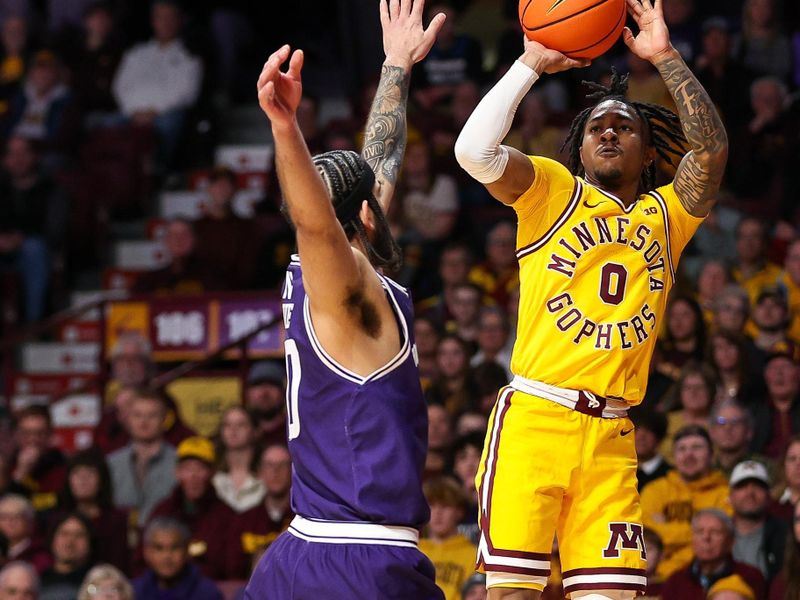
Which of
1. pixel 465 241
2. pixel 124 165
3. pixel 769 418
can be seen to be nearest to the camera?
pixel 769 418

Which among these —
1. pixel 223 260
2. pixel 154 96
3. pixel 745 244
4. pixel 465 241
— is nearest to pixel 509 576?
pixel 745 244

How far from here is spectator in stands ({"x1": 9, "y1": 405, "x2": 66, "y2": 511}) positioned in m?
10.4

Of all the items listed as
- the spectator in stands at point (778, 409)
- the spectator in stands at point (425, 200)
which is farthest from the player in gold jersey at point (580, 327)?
the spectator in stands at point (425, 200)

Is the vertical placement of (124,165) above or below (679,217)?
above

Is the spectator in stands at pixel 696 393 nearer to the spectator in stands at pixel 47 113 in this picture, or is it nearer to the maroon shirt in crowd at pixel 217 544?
the maroon shirt in crowd at pixel 217 544

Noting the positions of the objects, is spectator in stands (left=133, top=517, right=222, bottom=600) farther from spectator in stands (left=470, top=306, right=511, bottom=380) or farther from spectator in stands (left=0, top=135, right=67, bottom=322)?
spectator in stands (left=0, top=135, right=67, bottom=322)

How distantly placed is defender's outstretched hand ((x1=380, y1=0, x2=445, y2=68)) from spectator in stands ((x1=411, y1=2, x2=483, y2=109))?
25.5ft

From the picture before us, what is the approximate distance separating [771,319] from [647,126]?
4153 millimetres

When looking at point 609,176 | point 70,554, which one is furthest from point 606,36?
point 70,554

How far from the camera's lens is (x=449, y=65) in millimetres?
13570

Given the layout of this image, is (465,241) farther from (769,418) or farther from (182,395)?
(769,418)

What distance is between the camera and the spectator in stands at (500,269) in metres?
11.0

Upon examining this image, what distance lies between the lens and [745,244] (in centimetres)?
1025

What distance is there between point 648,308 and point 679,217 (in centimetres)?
44
